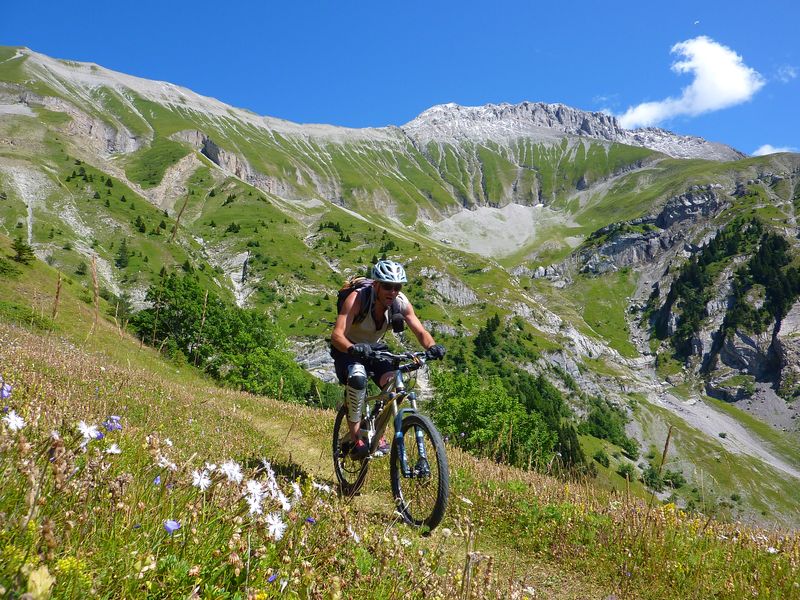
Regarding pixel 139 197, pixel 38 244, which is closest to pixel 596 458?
pixel 38 244

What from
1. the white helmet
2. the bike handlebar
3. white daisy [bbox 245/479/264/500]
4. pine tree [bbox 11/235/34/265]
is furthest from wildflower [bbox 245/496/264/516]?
pine tree [bbox 11/235/34/265]

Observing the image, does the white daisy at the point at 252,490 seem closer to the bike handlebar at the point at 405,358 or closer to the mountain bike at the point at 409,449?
the mountain bike at the point at 409,449

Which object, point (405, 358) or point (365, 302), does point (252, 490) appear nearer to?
point (405, 358)

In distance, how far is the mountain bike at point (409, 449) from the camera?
584 centimetres

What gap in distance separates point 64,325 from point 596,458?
412 ft

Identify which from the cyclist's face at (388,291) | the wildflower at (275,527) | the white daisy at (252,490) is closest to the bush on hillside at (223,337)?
the cyclist's face at (388,291)

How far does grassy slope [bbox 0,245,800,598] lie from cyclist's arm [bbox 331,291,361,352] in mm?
1900

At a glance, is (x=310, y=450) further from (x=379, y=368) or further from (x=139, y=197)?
(x=139, y=197)

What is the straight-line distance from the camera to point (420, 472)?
602 cm

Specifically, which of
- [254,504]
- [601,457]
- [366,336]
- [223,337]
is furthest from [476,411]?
[601,457]

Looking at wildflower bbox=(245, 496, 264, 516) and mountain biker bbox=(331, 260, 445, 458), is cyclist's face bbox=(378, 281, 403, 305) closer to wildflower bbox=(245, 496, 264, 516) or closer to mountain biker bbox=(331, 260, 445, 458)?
mountain biker bbox=(331, 260, 445, 458)

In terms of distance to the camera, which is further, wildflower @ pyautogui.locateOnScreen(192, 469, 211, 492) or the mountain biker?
the mountain biker

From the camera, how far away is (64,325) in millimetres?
29188

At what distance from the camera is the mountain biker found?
22.2 ft
